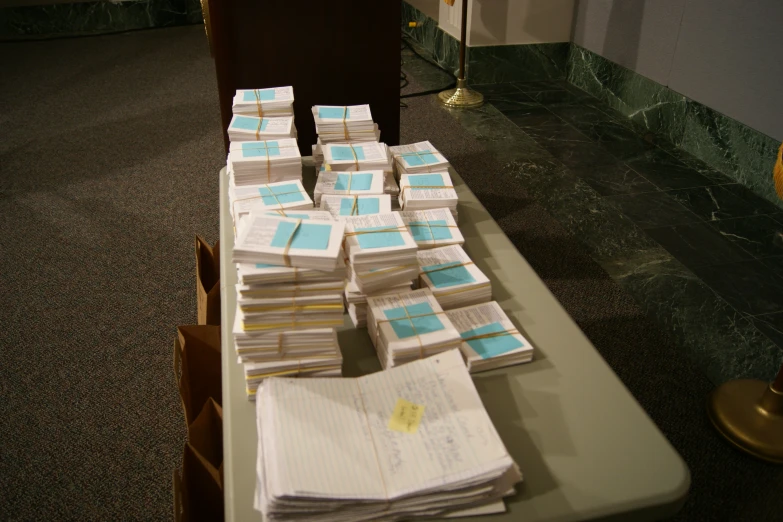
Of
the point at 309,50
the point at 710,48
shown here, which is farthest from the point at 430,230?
the point at 710,48

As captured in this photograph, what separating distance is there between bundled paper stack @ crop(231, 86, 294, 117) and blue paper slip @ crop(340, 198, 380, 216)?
0.53 meters

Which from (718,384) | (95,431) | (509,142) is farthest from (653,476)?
(509,142)

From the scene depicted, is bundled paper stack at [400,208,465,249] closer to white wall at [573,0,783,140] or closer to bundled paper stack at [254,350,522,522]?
bundled paper stack at [254,350,522,522]

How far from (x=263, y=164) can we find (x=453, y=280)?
664 mm

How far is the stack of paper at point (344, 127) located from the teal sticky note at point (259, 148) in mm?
209

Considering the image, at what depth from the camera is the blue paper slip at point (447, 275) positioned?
1.51 metres

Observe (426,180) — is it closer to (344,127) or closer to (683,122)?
(344,127)

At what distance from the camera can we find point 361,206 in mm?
1677

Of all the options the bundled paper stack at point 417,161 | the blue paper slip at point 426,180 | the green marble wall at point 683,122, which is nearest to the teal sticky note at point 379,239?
the blue paper slip at point 426,180

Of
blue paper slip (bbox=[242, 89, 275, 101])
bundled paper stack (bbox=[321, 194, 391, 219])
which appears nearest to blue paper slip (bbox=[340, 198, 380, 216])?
bundled paper stack (bbox=[321, 194, 391, 219])

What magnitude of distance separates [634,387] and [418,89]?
10.3 ft

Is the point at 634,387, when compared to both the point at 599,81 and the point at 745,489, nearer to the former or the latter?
the point at 745,489

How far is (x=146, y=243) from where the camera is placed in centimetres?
287

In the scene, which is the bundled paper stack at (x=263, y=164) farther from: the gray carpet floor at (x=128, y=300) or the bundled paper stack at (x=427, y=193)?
the gray carpet floor at (x=128, y=300)
